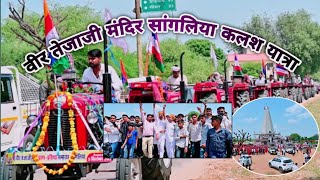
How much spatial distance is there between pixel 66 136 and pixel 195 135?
1163 mm

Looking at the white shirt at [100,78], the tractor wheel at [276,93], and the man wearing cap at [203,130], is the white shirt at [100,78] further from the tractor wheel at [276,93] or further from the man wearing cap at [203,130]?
the tractor wheel at [276,93]

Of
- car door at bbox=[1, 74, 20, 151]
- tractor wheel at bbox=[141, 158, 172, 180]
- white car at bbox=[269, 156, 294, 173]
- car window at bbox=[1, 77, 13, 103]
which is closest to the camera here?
white car at bbox=[269, 156, 294, 173]

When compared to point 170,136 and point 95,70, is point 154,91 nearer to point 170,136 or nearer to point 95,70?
point 170,136

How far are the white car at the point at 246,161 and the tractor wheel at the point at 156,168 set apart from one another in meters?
0.64

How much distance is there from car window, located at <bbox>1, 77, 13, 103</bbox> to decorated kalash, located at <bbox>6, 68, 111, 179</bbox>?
23.1 inches

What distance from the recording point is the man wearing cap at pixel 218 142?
38.6 ft

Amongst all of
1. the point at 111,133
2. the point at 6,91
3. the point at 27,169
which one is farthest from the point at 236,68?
the point at 6,91

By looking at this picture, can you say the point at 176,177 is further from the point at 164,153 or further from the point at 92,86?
the point at 92,86

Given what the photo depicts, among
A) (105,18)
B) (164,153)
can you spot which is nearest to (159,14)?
(105,18)

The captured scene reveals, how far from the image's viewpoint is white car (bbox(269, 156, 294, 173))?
11.8 m

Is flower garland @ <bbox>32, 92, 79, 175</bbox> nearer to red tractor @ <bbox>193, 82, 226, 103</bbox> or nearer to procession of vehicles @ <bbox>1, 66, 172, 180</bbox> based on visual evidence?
procession of vehicles @ <bbox>1, 66, 172, 180</bbox>

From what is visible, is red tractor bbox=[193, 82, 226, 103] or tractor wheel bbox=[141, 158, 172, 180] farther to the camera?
tractor wheel bbox=[141, 158, 172, 180]

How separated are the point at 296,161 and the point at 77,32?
7.50 feet

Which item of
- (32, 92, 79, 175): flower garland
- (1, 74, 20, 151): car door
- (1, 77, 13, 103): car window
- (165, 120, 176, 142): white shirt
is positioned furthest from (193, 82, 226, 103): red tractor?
(1, 77, 13, 103): car window
